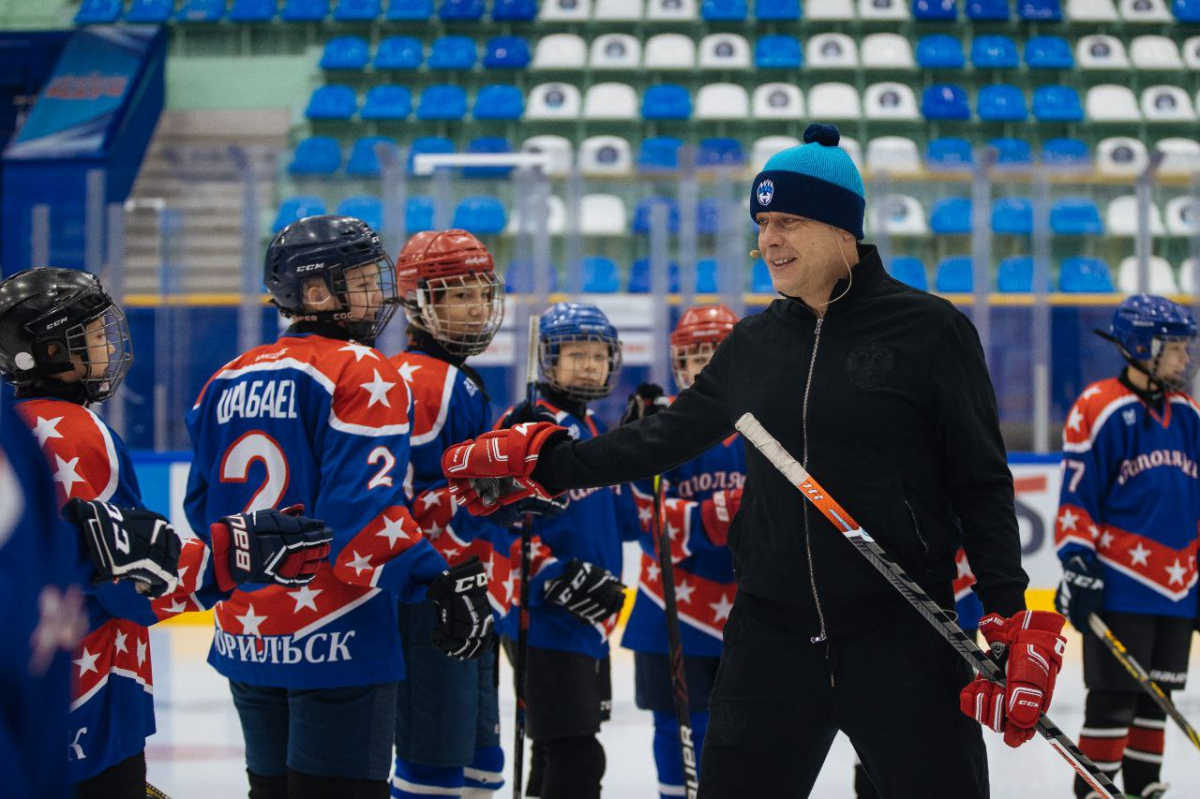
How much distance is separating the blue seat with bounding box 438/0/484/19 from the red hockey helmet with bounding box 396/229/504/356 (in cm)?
892

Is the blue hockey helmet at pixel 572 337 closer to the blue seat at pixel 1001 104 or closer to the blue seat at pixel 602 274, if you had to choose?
the blue seat at pixel 602 274

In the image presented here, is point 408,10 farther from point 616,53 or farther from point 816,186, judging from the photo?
point 816,186

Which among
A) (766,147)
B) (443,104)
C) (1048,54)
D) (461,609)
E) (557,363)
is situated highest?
(1048,54)

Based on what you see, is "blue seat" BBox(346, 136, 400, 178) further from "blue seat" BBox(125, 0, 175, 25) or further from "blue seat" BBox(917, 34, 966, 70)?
"blue seat" BBox(917, 34, 966, 70)

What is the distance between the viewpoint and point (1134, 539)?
3479 mm

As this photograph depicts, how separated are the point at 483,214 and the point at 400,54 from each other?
516 centimetres

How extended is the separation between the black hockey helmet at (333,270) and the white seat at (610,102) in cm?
837

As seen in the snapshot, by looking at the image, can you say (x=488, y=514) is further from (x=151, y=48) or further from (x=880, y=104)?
(x=151, y=48)

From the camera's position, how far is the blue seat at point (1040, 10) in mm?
11148

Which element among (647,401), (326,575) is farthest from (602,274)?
(326,575)

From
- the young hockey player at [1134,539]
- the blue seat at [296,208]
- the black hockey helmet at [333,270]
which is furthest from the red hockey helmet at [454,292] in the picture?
the blue seat at [296,208]

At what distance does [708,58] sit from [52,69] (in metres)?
5.71

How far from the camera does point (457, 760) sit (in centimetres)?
258

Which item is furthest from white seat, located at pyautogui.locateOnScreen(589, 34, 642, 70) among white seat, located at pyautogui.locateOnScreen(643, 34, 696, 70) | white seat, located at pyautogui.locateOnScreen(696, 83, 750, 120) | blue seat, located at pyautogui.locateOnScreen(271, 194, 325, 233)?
blue seat, located at pyautogui.locateOnScreen(271, 194, 325, 233)
